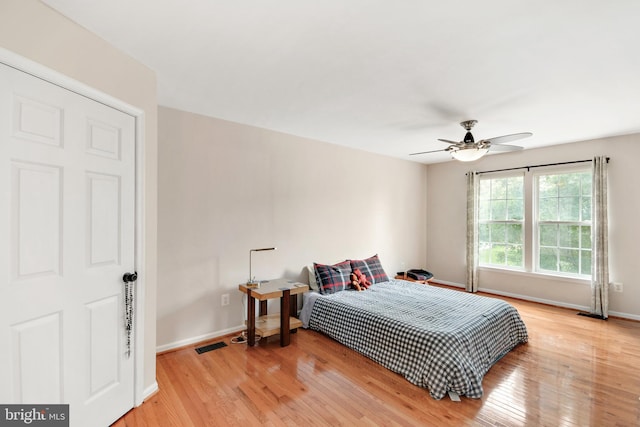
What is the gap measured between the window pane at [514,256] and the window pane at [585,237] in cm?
79

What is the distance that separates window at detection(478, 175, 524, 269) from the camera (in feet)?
16.0

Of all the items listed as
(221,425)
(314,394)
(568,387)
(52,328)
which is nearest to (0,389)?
(52,328)

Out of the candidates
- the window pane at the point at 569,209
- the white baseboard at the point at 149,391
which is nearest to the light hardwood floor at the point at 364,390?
the white baseboard at the point at 149,391

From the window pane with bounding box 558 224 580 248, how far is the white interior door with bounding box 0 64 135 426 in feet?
18.4

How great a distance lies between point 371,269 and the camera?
4488mm

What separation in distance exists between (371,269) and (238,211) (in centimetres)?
222

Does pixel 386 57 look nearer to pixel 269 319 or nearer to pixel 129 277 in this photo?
pixel 129 277

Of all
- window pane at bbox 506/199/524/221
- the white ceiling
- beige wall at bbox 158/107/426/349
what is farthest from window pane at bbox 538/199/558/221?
beige wall at bbox 158/107/426/349

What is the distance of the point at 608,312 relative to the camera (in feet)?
13.3

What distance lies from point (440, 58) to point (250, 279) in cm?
291

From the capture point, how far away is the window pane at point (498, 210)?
505 cm

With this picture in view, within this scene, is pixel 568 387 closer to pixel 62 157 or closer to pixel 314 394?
pixel 314 394

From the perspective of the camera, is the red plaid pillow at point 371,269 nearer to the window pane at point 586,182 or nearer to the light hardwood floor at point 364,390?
the light hardwood floor at point 364,390

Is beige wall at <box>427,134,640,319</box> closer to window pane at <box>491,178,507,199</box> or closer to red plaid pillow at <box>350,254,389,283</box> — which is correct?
window pane at <box>491,178,507,199</box>
